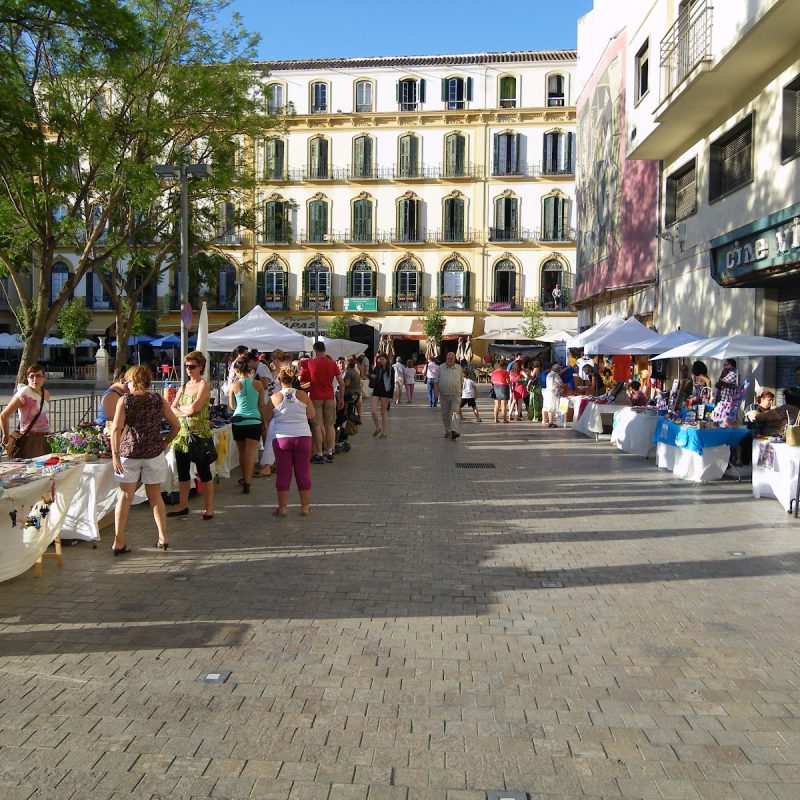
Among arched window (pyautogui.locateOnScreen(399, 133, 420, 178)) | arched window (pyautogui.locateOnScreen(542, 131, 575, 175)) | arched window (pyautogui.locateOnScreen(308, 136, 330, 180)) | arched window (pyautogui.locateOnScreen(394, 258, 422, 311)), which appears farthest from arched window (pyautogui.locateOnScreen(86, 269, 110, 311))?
arched window (pyautogui.locateOnScreen(542, 131, 575, 175))

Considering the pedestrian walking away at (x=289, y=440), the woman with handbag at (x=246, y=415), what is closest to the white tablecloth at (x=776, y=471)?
the pedestrian walking away at (x=289, y=440)

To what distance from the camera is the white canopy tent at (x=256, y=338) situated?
51.7 ft

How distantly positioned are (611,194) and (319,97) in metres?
27.9

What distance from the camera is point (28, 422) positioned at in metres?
7.90

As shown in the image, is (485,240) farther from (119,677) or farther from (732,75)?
(119,677)

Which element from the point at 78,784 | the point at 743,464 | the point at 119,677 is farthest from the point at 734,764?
the point at 743,464

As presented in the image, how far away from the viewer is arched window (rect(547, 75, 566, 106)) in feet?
148

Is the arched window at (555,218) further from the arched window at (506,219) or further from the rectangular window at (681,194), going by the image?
the rectangular window at (681,194)

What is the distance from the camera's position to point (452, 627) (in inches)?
201

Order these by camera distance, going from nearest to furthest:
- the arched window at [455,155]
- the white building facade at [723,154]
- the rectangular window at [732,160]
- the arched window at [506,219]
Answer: the white building facade at [723,154], the rectangular window at [732,160], the arched window at [506,219], the arched window at [455,155]

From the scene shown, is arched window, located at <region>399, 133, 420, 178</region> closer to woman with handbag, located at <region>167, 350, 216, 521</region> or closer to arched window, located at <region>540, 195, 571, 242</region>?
arched window, located at <region>540, 195, 571, 242</region>

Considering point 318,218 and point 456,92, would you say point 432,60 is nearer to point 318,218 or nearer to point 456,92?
point 456,92

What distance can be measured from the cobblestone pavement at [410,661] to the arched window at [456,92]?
41.4m

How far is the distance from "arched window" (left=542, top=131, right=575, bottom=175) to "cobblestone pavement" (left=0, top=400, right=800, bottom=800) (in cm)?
3978
